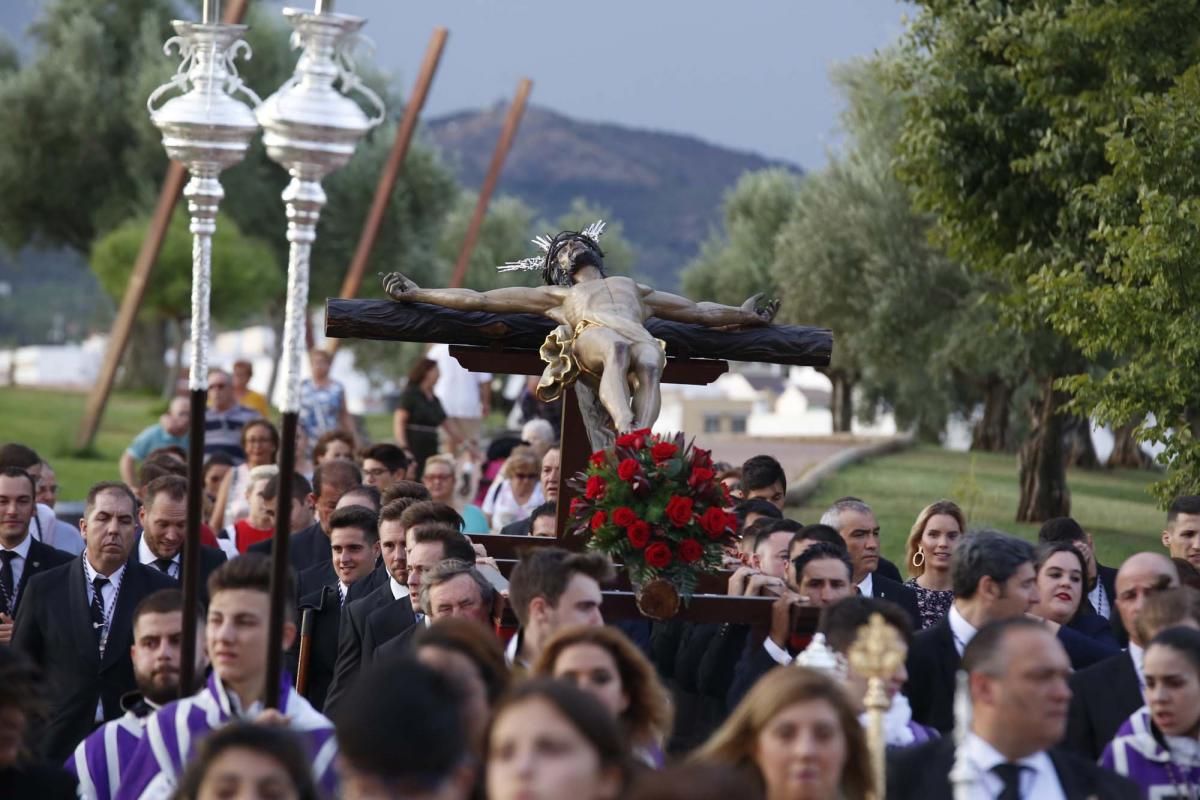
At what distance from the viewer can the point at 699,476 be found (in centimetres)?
957

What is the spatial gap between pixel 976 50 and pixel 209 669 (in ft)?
49.4

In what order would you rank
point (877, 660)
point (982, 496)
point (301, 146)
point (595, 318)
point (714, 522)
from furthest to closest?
point (982, 496) → point (595, 318) → point (714, 522) → point (301, 146) → point (877, 660)

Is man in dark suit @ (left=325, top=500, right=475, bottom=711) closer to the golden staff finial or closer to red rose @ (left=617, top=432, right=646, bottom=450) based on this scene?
red rose @ (left=617, top=432, right=646, bottom=450)

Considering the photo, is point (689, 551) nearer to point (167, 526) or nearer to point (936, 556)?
point (936, 556)

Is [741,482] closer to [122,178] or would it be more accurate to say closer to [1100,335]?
[1100,335]

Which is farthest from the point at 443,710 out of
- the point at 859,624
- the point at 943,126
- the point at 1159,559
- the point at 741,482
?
the point at 943,126

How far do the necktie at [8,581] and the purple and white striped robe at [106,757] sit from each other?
3774 mm

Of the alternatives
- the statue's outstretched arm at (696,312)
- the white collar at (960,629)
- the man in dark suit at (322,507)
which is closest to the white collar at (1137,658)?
the white collar at (960,629)

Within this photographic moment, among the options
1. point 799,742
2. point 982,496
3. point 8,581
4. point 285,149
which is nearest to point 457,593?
point 285,149

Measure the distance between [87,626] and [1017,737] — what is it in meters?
4.74

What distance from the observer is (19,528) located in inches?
437

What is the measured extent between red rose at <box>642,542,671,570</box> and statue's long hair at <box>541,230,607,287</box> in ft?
6.64

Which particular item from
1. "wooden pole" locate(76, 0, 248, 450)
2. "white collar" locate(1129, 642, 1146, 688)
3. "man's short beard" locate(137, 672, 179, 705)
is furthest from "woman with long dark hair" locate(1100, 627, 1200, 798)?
"wooden pole" locate(76, 0, 248, 450)

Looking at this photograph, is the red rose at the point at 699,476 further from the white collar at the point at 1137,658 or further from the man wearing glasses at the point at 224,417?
the man wearing glasses at the point at 224,417
